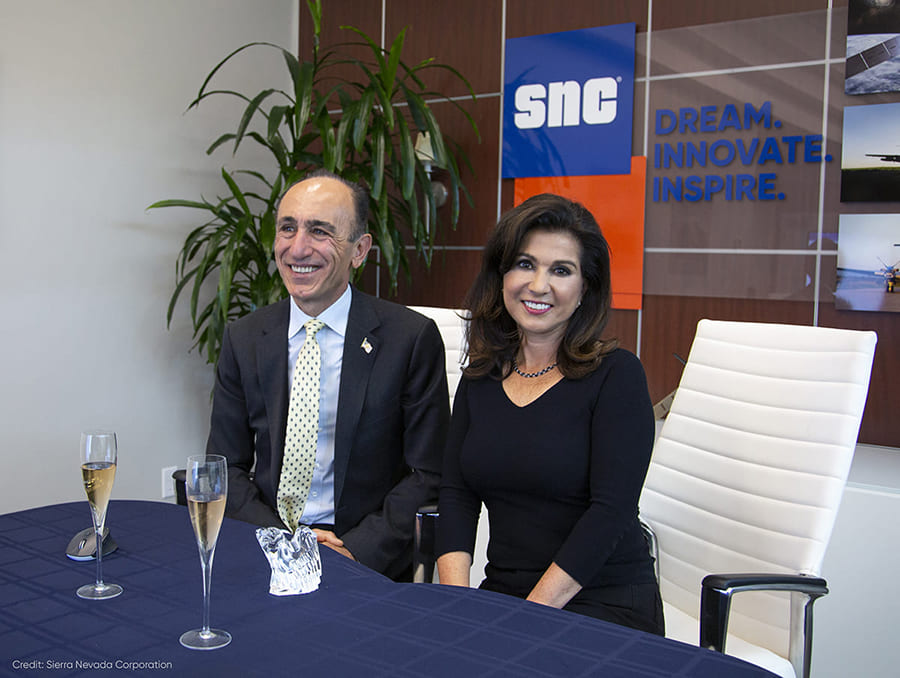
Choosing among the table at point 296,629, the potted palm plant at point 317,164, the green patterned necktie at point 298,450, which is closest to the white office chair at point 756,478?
the table at point 296,629

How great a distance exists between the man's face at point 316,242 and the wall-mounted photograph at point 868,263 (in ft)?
6.84

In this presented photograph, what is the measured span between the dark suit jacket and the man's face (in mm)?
92

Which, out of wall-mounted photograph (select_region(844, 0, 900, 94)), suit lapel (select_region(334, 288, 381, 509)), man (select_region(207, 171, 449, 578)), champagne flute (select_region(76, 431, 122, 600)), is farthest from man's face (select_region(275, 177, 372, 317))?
wall-mounted photograph (select_region(844, 0, 900, 94))

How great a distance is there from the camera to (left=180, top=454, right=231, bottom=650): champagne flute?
41.7 inches

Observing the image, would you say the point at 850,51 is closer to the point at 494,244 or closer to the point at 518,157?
the point at 518,157

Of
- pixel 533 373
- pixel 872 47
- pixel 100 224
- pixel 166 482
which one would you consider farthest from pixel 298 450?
pixel 872 47

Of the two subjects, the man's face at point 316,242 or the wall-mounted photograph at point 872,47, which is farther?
the wall-mounted photograph at point 872,47

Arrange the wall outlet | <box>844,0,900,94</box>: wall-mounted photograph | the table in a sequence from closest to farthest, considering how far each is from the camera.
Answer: the table, <box>844,0,900,94</box>: wall-mounted photograph, the wall outlet

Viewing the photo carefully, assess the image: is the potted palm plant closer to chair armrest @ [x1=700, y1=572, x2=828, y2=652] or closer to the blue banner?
the blue banner

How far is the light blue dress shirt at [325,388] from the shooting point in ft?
6.90

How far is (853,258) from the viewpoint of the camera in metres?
3.19

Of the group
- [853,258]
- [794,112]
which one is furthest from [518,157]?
[853,258]

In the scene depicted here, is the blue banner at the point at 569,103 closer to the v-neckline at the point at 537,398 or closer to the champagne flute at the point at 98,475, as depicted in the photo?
the v-neckline at the point at 537,398

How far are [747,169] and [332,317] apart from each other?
7.02 feet
